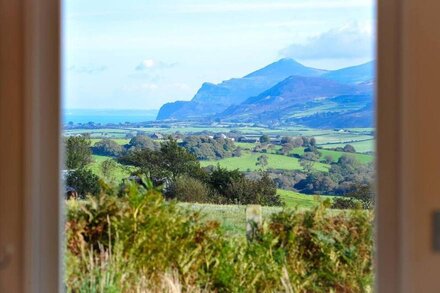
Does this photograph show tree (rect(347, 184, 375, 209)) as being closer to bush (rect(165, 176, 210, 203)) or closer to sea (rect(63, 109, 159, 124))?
bush (rect(165, 176, 210, 203))

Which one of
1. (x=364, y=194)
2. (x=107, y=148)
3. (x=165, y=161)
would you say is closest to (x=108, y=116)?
(x=107, y=148)

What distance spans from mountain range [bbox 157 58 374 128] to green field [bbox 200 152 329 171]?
9 cm

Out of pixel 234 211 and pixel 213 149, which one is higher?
pixel 213 149

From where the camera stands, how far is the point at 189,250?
1561 millimetres

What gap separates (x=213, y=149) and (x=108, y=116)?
0.93 ft

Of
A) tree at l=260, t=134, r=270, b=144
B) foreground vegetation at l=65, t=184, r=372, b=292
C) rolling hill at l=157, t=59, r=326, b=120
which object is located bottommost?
foreground vegetation at l=65, t=184, r=372, b=292

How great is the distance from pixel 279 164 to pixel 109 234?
1.53ft

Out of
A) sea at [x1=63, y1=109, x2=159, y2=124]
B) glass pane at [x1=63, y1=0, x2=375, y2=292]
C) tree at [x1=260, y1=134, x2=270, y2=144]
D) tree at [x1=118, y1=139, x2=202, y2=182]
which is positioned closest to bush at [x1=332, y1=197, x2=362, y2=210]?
glass pane at [x1=63, y1=0, x2=375, y2=292]

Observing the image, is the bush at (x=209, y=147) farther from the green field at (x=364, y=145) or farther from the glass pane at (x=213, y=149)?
the green field at (x=364, y=145)

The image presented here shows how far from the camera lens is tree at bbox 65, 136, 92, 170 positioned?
158cm
